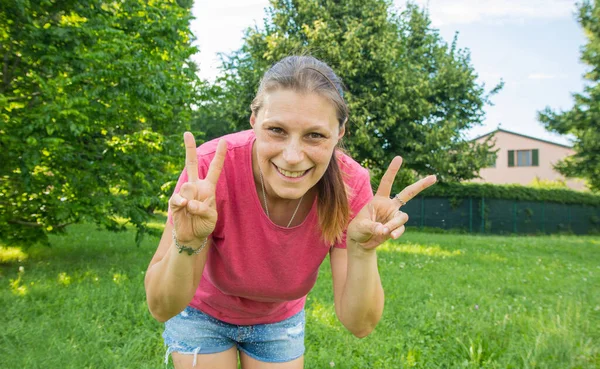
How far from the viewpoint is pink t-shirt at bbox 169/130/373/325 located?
78.2 inches

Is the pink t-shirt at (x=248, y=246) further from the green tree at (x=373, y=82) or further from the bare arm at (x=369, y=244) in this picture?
the green tree at (x=373, y=82)

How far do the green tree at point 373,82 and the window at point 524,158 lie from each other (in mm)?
19028

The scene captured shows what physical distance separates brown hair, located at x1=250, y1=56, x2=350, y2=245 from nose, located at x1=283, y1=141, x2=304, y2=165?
0.67 ft

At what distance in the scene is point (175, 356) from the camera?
221cm

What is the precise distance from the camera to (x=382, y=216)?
1.90 m

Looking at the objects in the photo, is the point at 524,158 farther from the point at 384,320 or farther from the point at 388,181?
the point at 388,181

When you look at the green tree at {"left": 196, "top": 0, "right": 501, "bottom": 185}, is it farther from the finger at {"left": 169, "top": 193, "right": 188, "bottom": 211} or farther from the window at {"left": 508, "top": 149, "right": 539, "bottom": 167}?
the window at {"left": 508, "top": 149, "right": 539, "bottom": 167}

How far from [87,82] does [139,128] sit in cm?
120

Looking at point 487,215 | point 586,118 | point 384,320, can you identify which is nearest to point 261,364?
point 384,320

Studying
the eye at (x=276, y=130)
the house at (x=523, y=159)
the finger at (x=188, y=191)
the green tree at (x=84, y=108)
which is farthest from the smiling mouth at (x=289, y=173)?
the house at (x=523, y=159)

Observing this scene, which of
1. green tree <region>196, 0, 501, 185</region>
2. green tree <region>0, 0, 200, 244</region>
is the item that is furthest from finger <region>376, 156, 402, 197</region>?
green tree <region>196, 0, 501, 185</region>

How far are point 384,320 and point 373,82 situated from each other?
1235 centimetres

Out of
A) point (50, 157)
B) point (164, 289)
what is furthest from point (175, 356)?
point (50, 157)

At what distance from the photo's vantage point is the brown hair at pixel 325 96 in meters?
Result: 1.84
